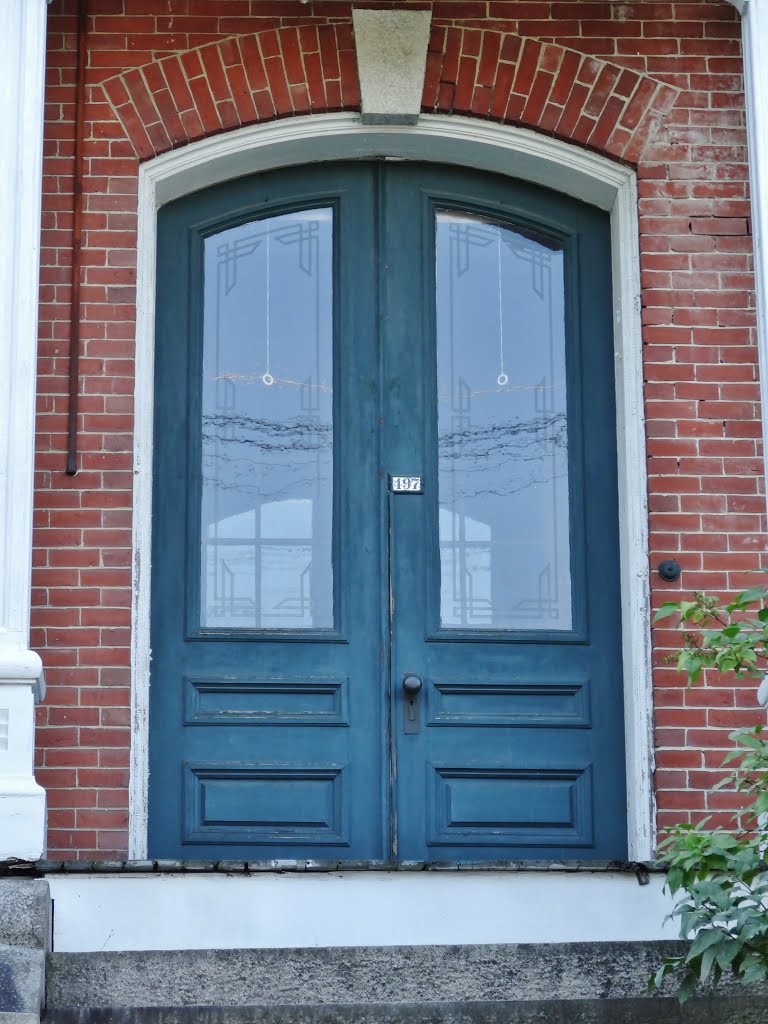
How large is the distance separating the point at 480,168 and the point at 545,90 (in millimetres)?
424

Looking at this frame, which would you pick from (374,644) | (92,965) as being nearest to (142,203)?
(374,644)

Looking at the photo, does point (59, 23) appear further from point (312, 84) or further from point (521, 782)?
point (521, 782)

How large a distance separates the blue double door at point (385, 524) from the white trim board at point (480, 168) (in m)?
0.10

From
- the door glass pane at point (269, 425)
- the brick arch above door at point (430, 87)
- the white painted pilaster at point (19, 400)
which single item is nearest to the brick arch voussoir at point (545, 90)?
the brick arch above door at point (430, 87)

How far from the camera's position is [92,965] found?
4590mm

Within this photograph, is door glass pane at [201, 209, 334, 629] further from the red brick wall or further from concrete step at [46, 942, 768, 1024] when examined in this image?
concrete step at [46, 942, 768, 1024]

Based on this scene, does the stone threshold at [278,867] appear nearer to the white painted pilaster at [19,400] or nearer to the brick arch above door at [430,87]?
the white painted pilaster at [19,400]

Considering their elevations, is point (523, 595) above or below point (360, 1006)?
above

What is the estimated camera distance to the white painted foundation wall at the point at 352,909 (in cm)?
535

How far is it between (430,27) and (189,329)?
156 centimetres

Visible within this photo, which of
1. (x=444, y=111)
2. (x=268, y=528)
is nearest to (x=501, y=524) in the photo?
(x=268, y=528)

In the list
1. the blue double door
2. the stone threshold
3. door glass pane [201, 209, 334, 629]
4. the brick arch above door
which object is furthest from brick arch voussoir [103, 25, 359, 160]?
the stone threshold

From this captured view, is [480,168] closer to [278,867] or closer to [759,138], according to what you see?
[759,138]

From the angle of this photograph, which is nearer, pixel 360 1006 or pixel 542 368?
pixel 360 1006
